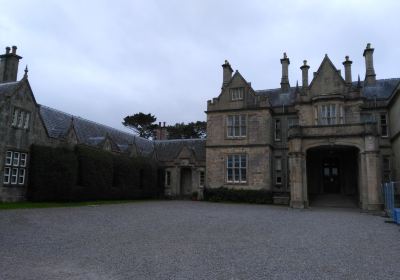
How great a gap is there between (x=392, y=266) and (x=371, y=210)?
1634cm

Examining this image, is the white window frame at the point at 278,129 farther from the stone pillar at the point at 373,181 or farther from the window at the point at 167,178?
the window at the point at 167,178

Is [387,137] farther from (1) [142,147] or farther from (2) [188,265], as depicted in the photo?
(2) [188,265]

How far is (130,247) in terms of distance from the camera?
9172 millimetres

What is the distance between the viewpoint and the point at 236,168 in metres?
31.5

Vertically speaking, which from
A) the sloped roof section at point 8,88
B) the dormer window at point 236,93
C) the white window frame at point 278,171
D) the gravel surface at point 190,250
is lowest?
the gravel surface at point 190,250

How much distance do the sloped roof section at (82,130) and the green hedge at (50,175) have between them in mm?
3245

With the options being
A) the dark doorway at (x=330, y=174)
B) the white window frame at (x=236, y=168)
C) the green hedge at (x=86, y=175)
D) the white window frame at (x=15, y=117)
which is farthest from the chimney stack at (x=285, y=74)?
the white window frame at (x=15, y=117)

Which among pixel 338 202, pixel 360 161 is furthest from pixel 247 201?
pixel 360 161

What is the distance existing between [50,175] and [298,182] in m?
17.0

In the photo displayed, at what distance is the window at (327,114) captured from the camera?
2834cm

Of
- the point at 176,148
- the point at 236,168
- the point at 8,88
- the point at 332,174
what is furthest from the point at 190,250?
the point at 176,148

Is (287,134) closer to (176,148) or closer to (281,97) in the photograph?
(281,97)

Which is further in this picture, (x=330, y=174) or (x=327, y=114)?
(x=330, y=174)

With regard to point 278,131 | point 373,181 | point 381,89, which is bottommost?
point 373,181
